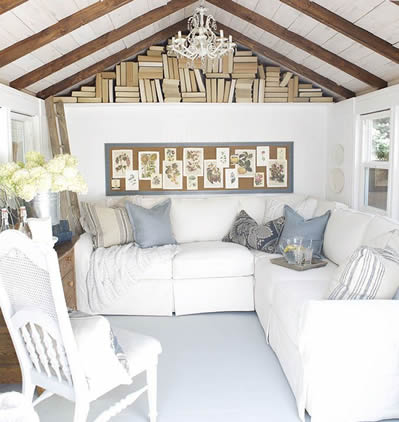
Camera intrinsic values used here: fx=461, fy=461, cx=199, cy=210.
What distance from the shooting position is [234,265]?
4.04 m

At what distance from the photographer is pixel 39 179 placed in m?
2.85

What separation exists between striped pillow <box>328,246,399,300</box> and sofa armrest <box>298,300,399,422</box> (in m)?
0.09

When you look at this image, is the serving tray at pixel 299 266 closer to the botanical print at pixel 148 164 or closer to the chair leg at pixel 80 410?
the botanical print at pixel 148 164

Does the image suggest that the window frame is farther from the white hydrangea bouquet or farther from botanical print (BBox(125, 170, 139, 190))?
the white hydrangea bouquet

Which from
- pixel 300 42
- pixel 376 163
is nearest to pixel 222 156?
pixel 300 42

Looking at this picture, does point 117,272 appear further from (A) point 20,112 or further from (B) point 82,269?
(A) point 20,112

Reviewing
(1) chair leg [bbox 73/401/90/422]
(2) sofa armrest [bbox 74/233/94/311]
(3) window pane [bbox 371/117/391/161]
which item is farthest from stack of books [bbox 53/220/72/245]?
(3) window pane [bbox 371/117/391/161]

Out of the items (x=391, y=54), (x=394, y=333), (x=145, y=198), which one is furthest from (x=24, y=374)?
(x=391, y=54)

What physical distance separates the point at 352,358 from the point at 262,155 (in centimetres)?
318

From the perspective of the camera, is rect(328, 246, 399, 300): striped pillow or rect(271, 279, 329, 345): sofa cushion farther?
rect(271, 279, 329, 345): sofa cushion

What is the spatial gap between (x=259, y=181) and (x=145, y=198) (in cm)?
132

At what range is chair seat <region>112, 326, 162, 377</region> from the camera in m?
2.17

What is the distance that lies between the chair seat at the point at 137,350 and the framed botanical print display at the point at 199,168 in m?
2.92

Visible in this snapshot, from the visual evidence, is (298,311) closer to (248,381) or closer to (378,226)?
(248,381)
